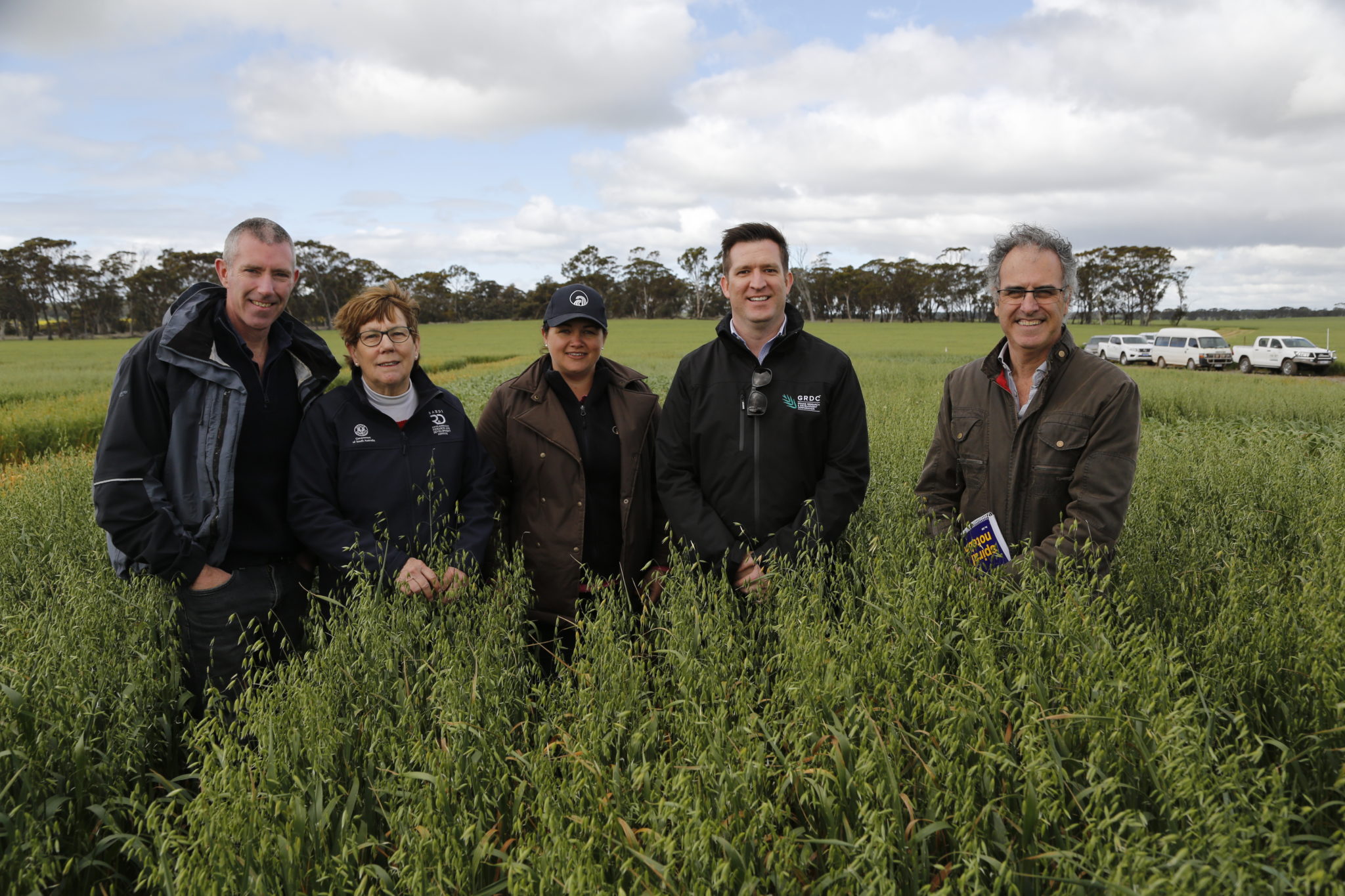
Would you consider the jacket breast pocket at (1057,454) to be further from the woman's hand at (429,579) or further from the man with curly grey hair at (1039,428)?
the woman's hand at (429,579)

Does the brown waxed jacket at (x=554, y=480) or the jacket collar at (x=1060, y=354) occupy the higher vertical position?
the jacket collar at (x=1060, y=354)

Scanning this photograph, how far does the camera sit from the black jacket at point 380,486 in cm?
321

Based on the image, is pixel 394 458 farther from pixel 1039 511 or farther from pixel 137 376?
pixel 1039 511

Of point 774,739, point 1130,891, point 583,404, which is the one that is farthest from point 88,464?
point 1130,891

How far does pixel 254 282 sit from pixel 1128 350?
143ft

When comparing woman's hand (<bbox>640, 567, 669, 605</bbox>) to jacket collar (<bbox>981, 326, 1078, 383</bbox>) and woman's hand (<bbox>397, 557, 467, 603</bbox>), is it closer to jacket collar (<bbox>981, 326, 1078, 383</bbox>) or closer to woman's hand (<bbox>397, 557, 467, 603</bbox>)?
woman's hand (<bbox>397, 557, 467, 603</bbox>)

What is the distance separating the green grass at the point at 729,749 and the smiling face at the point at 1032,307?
97cm

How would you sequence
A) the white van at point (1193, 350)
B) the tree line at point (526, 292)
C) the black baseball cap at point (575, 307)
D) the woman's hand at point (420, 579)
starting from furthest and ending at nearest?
the tree line at point (526, 292)
the white van at point (1193, 350)
the black baseball cap at point (575, 307)
the woman's hand at point (420, 579)

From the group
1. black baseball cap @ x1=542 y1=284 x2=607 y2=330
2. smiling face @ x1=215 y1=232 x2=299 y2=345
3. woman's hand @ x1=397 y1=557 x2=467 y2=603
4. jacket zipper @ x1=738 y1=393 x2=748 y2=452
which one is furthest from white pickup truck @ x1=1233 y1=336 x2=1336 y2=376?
smiling face @ x1=215 y1=232 x2=299 y2=345

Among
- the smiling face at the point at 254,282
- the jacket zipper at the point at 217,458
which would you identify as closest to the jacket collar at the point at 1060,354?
the smiling face at the point at 254,282

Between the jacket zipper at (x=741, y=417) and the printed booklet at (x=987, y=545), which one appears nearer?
the printed booklet at (x=987, y=545)

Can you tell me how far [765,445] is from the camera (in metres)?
3.49

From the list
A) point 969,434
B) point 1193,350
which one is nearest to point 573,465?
point 969,434

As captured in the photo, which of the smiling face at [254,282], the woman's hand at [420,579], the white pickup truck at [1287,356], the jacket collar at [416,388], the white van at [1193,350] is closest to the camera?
the woman's hand at [420,579]
